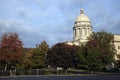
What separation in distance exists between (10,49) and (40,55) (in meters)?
18.2

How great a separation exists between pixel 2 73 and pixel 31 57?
24.5 m

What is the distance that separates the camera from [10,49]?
4456 inches

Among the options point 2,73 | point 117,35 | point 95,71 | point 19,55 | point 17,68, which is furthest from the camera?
point 117,35

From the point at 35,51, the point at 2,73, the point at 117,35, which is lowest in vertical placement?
the point at 2,73

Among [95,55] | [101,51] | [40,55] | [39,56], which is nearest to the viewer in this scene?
[95,55]

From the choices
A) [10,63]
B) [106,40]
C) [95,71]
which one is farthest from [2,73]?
[106,40]

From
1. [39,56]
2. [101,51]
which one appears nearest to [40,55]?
[39,56]

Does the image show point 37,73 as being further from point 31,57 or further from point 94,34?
point 94,34

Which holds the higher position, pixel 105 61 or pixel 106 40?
pixel 106 40

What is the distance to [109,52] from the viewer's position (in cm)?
12850

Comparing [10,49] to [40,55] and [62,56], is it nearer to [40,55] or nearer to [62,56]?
[40,55]

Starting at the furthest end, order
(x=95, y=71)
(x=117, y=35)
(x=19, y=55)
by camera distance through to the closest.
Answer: (x=117, y=35)
(x=95, y=71)
(x=19, y=55)

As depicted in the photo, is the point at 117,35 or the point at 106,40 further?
the point at 117,35

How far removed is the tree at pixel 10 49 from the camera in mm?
111875
